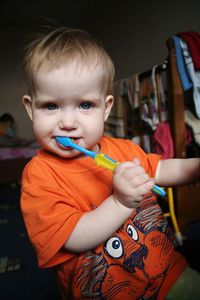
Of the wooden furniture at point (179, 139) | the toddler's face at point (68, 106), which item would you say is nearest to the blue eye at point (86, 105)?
the toddler's face at point (68, 106)

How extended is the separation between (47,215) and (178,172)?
0.34 metres

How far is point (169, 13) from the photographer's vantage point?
90.8 inches

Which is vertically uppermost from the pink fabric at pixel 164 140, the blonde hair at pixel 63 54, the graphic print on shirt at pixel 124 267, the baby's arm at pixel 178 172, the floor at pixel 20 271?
the blonde hair at pixel 63 54

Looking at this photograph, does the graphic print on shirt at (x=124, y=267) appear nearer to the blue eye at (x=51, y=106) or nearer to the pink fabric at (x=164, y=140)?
the blue eye at (x=51, y=106)

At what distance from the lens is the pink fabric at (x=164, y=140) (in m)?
1.49

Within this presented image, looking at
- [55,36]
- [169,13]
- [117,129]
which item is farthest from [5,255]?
[169,13]

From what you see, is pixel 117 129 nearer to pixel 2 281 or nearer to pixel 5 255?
pixel 5 255

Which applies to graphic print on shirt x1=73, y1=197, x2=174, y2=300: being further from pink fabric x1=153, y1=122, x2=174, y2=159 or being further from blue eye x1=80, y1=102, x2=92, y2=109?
pink fabric x1=153, y1=122, x2=174, y2=159

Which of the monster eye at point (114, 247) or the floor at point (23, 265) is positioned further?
the floor at point (23, 265)

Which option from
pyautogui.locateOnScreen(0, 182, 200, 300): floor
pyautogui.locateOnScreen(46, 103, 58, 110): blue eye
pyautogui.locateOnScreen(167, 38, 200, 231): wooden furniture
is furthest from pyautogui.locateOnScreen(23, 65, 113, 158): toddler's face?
pyautogui.locateOnScreen(167, 38, 200, 231): wooden furniture

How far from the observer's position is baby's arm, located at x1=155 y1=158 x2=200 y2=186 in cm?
61

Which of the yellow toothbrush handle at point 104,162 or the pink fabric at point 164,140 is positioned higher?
the yellow toothbrush handle at point 104,162

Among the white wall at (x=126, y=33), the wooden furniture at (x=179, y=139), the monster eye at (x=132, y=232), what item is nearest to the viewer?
the monster eye at (x=132, y=232)

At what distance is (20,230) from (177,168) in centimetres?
137
